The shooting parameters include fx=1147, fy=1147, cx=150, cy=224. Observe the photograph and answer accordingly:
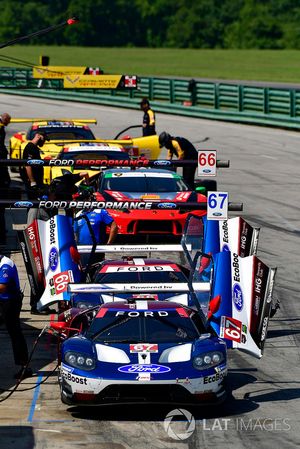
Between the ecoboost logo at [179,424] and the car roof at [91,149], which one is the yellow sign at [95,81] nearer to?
the car roof at [91,149]

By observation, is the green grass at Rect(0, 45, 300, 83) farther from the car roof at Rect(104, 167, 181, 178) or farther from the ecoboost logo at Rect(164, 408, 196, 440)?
the ecoboost logo at Rect(164, 408, 196, 440)

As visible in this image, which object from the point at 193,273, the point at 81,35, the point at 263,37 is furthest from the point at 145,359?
the point at 81,35

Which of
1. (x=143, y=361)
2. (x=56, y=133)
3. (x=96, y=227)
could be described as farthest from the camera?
(x=56, y=133)

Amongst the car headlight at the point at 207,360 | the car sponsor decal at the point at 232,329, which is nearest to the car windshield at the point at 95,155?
the car sponsor decal at the point at 232,329

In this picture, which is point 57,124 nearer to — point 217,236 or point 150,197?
point 150,197

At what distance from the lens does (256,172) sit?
31.1 meters

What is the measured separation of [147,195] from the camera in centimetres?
2061

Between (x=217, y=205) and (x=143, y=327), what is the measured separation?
293cm

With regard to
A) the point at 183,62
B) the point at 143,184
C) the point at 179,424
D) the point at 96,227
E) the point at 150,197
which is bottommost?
the point at 183,62

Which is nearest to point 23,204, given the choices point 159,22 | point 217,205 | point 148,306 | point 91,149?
point 217,205

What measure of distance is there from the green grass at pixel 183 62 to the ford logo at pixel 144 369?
2230 inches

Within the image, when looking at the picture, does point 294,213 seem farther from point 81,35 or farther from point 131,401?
point 81,35

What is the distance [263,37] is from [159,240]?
98.7 metres

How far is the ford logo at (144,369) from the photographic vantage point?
11.4 metres
